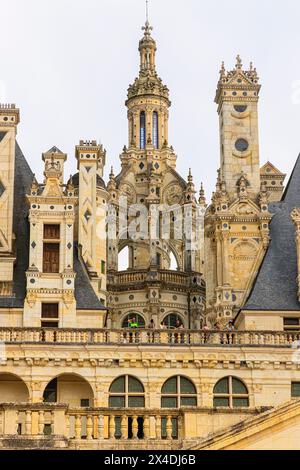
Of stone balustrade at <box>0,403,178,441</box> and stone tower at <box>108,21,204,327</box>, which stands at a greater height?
stone tower at <box>108,21,204,327</box>

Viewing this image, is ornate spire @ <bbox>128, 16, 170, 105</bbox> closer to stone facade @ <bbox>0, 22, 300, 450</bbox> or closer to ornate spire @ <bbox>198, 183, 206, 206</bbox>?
ornate spire @ <bbox>198, 183, 206, 206</bbox>

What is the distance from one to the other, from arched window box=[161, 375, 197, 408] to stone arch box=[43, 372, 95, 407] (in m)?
2.79

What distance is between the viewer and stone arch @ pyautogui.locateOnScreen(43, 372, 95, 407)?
45656 millimetres

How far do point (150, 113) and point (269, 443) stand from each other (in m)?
56.9

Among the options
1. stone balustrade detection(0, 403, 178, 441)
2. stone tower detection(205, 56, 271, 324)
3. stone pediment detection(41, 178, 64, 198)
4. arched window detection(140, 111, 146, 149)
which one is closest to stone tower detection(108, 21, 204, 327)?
arched window detection(140, 111, 146, 149)

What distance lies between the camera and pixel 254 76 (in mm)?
56438

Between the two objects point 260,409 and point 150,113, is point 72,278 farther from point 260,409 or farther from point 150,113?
point 150,113

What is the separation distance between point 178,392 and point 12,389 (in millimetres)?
6226

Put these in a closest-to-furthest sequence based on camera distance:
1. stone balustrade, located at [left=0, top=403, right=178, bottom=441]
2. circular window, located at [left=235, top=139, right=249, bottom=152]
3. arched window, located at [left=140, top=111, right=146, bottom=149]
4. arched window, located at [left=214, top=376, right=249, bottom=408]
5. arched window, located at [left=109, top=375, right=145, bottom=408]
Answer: stone balustrade, located at [left=0, top=403, right=178, bottom=441]
arched window, located at [left=109, top=375, right=145, bottom=408]
arched window, located at [left=214, top=376, right=249, bottom=408]
circular window, located at [left=235, top=139, right=249, bottom=152]
arched window, located at [left=140, top=111, right=146, bottom=149]

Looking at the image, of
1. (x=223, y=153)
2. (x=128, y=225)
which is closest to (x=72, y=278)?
(x=223, y=153)

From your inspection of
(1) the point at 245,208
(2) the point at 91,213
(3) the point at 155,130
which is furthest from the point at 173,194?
(1) the point at 245,208

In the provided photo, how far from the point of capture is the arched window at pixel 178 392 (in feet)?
148

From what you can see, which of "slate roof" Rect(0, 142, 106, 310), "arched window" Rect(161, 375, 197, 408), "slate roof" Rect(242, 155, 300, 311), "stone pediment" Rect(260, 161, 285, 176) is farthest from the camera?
"stone pediment" Rect(260, 161, 285, 176)

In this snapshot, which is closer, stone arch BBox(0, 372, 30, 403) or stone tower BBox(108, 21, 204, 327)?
stone arch BBox(0, 372, 30, 403)
